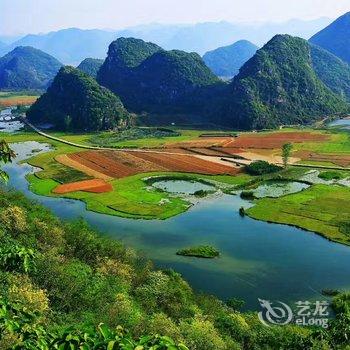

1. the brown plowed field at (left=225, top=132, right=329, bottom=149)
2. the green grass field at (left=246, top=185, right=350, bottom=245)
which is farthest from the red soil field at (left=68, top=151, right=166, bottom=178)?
the green grass field at (left=246, top=185, right=350, bottom=245)

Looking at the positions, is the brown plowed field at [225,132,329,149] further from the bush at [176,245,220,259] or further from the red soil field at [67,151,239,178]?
the bush at [176,245,220,259]

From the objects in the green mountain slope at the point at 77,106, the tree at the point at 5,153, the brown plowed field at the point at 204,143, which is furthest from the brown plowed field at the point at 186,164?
the tree at the point at 5,153

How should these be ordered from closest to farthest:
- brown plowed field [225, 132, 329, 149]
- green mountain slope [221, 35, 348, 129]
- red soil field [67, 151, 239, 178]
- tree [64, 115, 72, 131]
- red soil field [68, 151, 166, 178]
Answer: red soil field [67, 151, 239, 178] → red soil field [68, 151, 166, 178] → brown plowed field [225, 132, 329, 149] → tree [64, 115, 72, 131] → green mountain slope [221, 35, 348, 129]

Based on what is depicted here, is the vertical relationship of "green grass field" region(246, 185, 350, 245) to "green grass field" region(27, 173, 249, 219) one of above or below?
below

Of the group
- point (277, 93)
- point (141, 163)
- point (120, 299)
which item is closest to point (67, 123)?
point (141, 163)

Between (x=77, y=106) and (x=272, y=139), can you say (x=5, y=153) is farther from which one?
(x=77, y=106)

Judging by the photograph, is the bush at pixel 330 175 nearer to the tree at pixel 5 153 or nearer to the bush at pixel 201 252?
the bush at pixel 201 252
